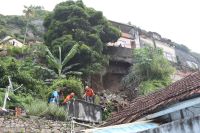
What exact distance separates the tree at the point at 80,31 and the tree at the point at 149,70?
2.93m

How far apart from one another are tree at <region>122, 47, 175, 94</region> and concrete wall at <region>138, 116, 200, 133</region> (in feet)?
65.1

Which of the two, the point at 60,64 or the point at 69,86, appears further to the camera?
the point at 60,64

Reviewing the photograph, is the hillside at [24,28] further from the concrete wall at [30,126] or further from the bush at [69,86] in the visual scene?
the concrete wall at [30,126]

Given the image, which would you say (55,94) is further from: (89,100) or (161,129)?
(161,129)

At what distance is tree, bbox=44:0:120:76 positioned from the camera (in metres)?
27.1

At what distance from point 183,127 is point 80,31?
22300 mm

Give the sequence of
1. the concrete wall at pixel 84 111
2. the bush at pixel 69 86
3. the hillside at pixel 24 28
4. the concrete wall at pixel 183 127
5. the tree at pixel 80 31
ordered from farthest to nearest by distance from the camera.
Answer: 1. the hillside at pixel 24 28
2. the tree at pixel 80 31
3. the bush at pixel 69 86
4. the concrete wall at pixel 84 111
5. the concrete wall at pixel 183 127

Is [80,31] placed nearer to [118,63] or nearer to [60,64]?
[60,64]

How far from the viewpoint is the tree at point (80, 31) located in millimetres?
27094

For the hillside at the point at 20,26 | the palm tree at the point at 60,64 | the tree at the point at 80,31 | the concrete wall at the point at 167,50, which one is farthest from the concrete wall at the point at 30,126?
the hillside at the point at 20,26

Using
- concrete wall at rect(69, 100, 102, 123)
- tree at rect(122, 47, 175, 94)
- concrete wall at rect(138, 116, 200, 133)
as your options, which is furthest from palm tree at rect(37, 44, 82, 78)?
concrete wall at rect(138, 116, 200, 133)

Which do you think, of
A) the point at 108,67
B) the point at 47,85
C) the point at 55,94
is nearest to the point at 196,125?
the point at 55,94

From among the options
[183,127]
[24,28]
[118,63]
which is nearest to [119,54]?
[118,63]

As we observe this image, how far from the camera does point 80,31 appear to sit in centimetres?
2834
